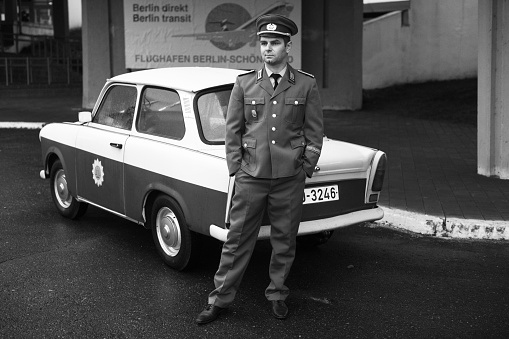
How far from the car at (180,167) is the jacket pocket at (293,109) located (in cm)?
67

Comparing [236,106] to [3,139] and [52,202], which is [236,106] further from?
[3,139]

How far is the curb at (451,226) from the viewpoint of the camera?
7.20 metres

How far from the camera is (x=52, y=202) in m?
8.43

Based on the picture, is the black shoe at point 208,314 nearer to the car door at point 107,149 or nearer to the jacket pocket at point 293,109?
the jacket pocket at point 293,109

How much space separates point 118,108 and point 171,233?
4.83 feet

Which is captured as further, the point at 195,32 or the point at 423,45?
the point at 423,45

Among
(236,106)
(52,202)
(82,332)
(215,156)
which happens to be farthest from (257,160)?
(52,202)

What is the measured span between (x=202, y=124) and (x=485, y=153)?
499cm

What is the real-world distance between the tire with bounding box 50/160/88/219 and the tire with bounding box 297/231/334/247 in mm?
2221

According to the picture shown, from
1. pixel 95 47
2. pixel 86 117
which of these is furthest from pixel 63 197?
pixel 95 47

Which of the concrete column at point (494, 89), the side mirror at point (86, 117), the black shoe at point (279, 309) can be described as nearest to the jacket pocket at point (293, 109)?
the black shoe at point (279, 309)

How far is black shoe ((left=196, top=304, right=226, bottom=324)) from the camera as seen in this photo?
4.93 metres

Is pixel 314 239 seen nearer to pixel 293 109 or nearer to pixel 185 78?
pixel 185 78

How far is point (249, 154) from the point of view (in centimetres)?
499
